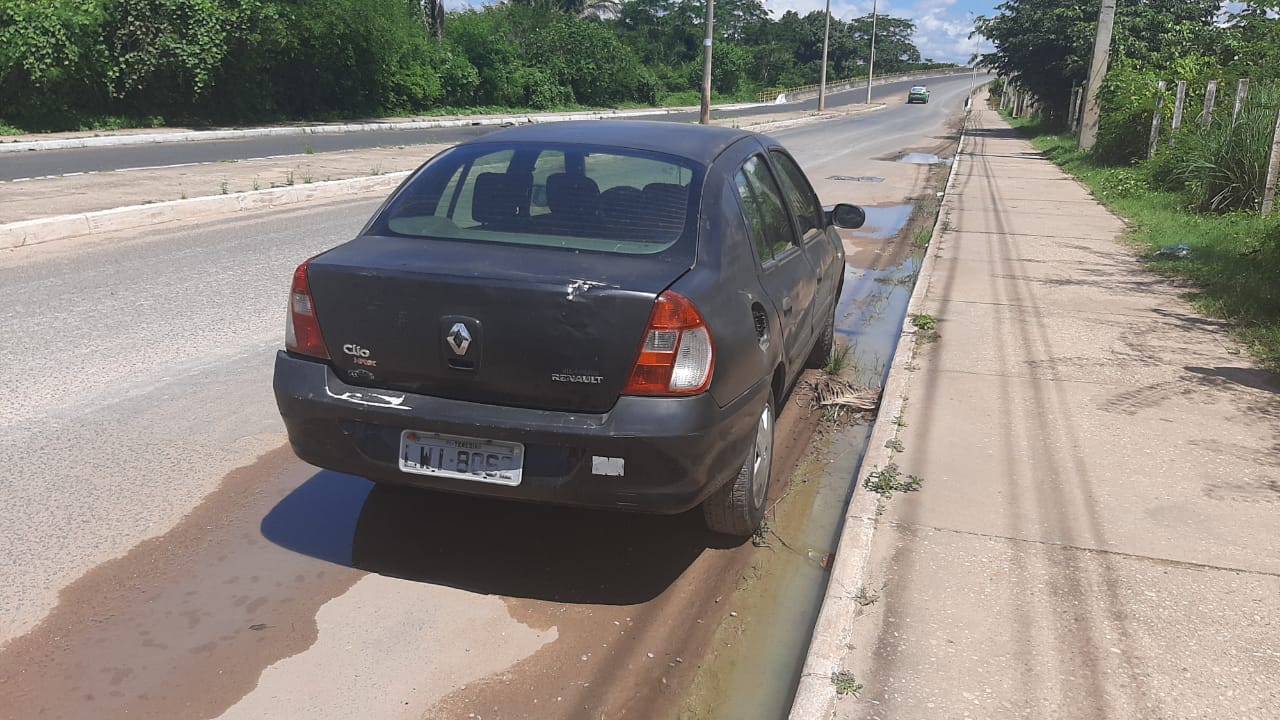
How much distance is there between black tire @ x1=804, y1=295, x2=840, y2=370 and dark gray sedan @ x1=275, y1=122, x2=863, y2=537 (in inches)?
91.9

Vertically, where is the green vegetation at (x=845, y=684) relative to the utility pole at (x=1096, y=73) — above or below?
below

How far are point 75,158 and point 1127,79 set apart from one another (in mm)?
21798

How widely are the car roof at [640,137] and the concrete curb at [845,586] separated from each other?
1588mm

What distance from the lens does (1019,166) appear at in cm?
2405

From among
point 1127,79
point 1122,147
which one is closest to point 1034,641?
point 1122,147

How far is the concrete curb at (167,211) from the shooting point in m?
9.86

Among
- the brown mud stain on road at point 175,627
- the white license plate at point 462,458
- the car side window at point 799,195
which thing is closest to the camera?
the brown mud stain on road at point 175,627

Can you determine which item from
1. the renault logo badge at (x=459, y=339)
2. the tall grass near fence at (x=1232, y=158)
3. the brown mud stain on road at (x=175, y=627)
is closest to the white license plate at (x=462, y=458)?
the renault logo badge at (x=459, y=339)

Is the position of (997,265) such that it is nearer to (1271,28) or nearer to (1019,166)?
(1271,28)

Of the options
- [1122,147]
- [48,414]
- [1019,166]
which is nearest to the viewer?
[48,414]

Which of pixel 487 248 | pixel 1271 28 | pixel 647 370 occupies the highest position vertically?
pixel 1271 28

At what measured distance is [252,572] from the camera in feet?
12.1

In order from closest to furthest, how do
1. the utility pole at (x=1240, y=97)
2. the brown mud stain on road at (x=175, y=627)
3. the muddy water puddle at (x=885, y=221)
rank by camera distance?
1. the brown mud stain on road at (x=175, y=627)
2. the muddy water puddle at (x=885, y=221)
3. the utility pole at (x=1240, y=97)

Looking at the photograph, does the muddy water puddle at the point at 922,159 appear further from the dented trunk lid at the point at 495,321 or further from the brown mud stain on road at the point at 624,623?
the dented trunk lid at the point at 495,321
